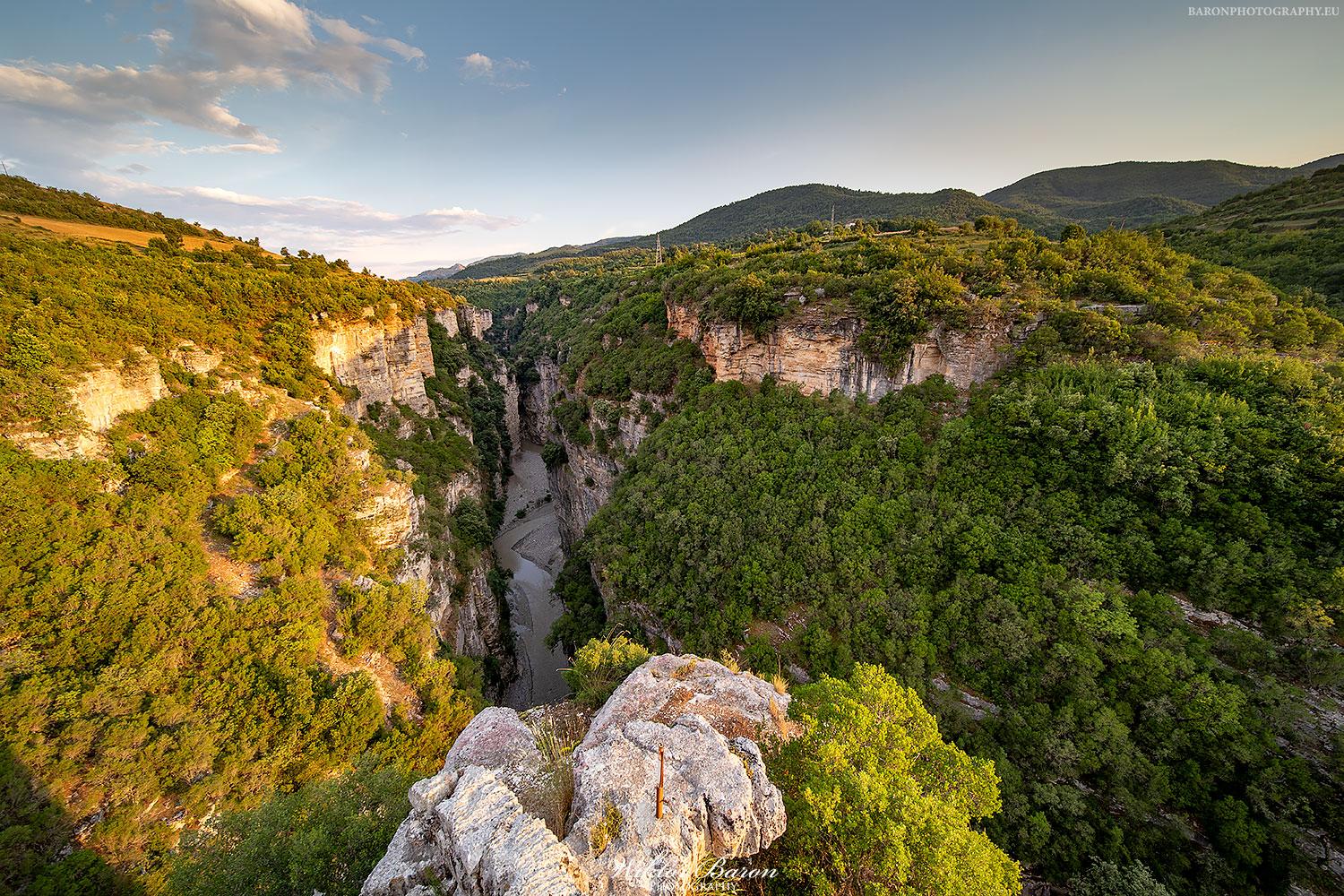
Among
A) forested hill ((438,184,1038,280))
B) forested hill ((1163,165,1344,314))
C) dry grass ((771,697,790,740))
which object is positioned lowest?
dry grass ((771,697,790,740))

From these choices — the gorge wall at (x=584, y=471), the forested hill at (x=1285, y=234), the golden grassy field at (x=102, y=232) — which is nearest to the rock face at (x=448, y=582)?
the gorge wall at (x=584, y=471)

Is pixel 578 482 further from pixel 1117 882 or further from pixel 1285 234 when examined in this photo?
pixel 1285 234

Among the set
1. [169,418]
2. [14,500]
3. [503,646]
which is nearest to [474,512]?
[503,646]

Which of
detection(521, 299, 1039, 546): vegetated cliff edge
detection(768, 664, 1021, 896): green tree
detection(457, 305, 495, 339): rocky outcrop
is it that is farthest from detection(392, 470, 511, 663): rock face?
detection(457, 305, 495, 339): rocky outcrop

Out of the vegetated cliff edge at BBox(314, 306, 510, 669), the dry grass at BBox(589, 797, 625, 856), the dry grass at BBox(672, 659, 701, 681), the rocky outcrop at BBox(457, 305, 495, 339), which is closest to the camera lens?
the dry grass at BBox(589, 797, 625, 856)

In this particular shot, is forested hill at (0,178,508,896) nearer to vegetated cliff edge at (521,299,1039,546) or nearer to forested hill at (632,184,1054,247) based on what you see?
vegetated cliff edge at (521,299,1039,546)
